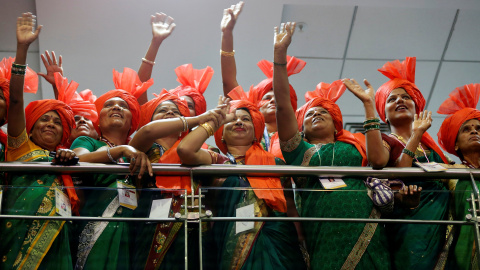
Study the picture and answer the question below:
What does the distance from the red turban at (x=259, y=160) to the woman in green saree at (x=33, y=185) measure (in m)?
0.81

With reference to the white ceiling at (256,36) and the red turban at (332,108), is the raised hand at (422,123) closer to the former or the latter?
the red turban at (332,108)

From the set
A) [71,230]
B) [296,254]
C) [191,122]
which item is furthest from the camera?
[191,122]

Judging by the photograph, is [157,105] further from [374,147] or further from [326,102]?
[374,147]

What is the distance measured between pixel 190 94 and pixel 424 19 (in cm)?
209

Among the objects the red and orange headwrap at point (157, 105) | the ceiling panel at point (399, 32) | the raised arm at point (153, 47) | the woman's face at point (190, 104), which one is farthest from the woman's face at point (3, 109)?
the ceiling panel at point (399, 32)

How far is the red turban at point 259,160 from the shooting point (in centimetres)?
291

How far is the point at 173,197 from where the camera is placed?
2768 millimetres

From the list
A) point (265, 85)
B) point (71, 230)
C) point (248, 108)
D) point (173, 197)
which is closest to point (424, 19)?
point (265, 85)

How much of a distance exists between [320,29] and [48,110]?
232 centimetres

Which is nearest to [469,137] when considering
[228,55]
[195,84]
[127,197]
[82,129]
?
[228,55]

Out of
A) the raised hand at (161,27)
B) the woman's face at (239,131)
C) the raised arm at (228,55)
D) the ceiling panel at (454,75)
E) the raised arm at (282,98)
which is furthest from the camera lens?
the ceiling panel at (454,75)

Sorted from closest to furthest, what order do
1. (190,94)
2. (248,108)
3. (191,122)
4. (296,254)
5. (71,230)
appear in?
(71,230)
(296,254)
(191,122)
(248,108)
(190,94)

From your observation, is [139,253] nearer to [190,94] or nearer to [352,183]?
[352,183]

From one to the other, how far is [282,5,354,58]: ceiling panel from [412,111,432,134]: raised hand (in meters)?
1.62
